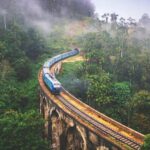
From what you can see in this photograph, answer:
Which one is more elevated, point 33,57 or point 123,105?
point 33,57

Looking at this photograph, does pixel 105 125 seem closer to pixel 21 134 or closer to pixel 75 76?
pixel 21 134

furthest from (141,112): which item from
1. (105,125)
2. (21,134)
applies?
(21,134)

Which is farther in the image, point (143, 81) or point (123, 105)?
point (143, 81)

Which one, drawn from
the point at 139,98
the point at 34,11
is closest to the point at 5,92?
the point at 139,98

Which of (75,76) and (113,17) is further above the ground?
(113,17)

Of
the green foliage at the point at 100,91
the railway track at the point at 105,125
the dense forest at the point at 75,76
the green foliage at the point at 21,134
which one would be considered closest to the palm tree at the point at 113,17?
the dense forest at the point at 75,76

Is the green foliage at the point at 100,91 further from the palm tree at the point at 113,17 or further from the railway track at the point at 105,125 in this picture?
the palm tree at the point at 113,17

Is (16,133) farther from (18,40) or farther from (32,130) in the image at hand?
(18,40)
